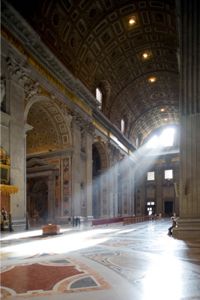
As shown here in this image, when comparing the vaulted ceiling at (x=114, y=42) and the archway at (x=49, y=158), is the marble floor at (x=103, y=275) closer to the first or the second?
the vaulted ceiling at (x=114, y=42)

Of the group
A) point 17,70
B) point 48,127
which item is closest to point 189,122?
point 17,70

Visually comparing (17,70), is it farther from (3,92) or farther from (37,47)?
(37,47)

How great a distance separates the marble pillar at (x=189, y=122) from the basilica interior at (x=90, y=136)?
0.09 feet

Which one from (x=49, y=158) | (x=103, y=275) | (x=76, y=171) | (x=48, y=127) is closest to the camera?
(x=103, y=275)

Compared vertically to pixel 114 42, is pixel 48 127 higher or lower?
lower

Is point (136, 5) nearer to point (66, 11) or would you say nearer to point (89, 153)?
point (66, 11)

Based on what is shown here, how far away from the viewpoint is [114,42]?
69.5 feet

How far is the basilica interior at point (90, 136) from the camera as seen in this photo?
4980mm

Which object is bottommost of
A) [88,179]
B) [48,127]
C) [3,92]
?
[88,179]

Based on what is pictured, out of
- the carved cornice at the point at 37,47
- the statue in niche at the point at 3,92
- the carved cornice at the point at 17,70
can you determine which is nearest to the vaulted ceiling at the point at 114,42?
the carved cornice at the point at 37,47

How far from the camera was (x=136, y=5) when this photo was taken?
18109 millimetres

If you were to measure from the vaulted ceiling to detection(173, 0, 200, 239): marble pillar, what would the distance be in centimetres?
808

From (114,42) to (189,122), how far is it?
1439 cm

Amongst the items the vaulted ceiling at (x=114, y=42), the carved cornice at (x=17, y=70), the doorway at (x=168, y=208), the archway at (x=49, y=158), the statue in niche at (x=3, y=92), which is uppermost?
the vaulted ceiling at (x=114, y=42)
